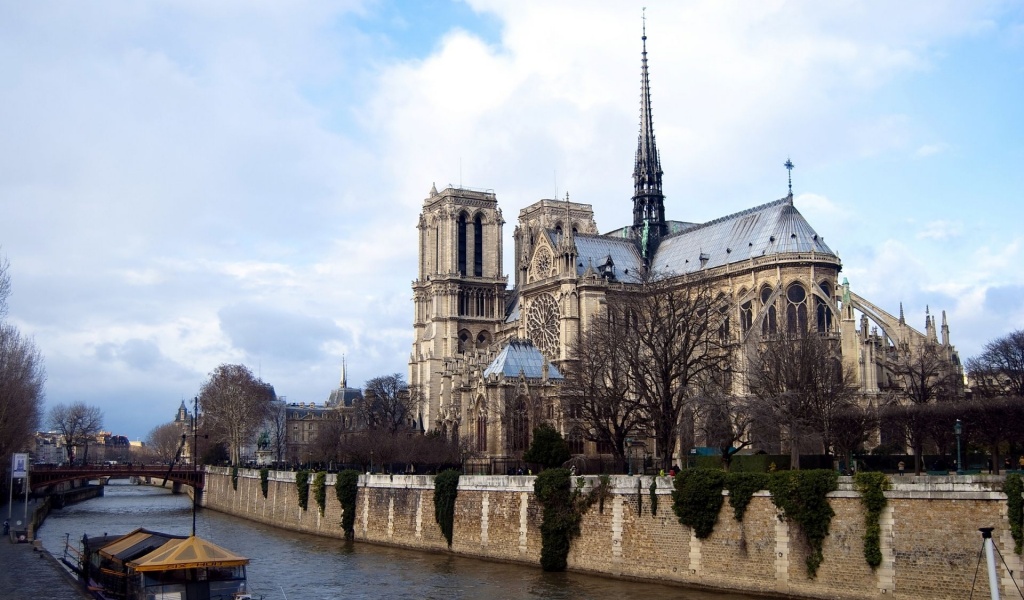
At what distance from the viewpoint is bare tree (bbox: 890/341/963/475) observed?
47250 millimetres

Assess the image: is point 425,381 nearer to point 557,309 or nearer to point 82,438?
point 557,309

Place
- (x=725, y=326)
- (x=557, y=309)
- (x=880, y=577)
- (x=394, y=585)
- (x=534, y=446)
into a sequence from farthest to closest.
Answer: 1. (x=557, y=309)
2. (x=725, y=326)
3. (x=534, y=446)
4. (x=394, y=585)
5. (x=880, y=577)

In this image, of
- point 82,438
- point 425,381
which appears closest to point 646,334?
point 425,381

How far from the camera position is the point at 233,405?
9969cm

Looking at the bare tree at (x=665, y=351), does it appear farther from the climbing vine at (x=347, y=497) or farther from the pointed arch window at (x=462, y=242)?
the pointed arch window at (x=462, y=242)

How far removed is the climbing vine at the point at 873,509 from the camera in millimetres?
32969

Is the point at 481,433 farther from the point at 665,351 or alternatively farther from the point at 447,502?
the point at 665,351

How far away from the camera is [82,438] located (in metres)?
168

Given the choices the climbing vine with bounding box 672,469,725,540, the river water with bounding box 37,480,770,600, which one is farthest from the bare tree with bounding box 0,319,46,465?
the climbing vine with bounding box 672,469,725,540

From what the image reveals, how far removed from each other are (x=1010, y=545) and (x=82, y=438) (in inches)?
6257

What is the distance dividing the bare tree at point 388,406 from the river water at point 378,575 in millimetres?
18965

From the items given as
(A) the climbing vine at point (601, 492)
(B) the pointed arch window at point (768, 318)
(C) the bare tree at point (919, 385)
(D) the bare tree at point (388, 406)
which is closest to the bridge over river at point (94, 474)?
(D) the bare tree at point (388, 406)

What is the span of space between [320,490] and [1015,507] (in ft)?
140

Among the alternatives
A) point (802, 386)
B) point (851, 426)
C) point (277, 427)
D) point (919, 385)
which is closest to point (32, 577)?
point (851, 426)
